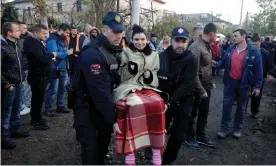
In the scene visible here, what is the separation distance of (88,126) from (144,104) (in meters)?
0.65

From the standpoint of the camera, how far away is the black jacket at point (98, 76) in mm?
2494

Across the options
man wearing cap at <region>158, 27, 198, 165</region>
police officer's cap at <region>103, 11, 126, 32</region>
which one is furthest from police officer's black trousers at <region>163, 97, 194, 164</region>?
police officer's cap at <region>103, 11, 126, 32</region>

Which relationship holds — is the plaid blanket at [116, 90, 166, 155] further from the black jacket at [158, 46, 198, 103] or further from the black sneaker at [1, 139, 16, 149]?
the black sneaker at [1, 139, 16, 149]

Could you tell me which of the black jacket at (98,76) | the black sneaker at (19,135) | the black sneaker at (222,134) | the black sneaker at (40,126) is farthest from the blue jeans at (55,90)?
the black sneaker at (222,134)

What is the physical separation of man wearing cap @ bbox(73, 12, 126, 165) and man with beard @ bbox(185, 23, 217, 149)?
188 cm

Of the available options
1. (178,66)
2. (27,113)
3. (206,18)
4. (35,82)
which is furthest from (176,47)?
(206,18)

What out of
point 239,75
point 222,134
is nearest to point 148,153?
point 222,134

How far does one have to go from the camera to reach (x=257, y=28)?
29.3 meters

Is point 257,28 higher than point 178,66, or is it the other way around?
point 257,28

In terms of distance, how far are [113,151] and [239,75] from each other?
108 inches

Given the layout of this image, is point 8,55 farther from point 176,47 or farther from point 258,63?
point 258,63

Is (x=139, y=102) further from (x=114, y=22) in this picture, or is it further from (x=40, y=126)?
(x=40, y=126)

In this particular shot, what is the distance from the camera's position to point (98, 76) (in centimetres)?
249

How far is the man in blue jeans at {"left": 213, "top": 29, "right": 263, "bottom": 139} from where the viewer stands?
4.77m
